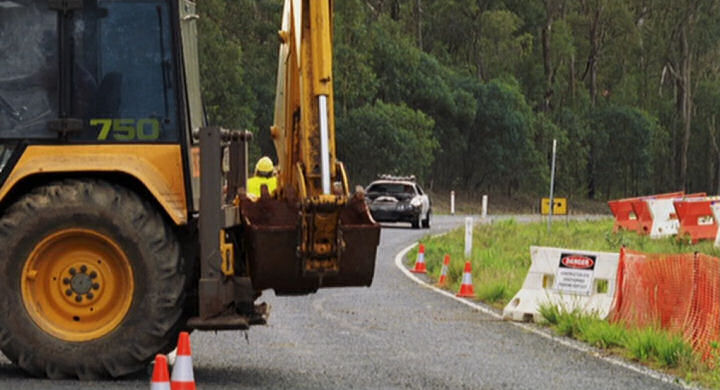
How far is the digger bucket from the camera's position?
1049cm

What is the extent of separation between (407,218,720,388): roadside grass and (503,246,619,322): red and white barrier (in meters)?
0.26

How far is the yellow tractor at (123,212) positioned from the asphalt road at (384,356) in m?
0.47

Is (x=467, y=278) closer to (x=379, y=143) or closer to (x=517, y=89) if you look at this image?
(x=379, y=143)

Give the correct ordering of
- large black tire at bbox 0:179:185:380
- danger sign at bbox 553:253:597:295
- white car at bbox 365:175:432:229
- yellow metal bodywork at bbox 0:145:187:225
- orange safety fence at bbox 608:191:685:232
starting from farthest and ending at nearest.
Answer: white car at bbox 365:175:432:229 < orange safety fence at bbox 608:191:685:232 < danger sign at bbox 553:253:597:295 < yellow metal bodywork at bbox 0:145:187:225 < large black tire at bbox 0:179:185:380

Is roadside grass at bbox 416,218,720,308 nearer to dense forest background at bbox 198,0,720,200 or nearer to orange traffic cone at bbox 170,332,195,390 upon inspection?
orange traffic cone at bbox 170,332,195,390

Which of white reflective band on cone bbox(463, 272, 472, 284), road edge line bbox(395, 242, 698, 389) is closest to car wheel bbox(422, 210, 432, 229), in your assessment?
road edge line bbox(395, 242, 698, 389)

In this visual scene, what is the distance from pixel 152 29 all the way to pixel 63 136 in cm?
102

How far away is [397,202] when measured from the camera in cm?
4128

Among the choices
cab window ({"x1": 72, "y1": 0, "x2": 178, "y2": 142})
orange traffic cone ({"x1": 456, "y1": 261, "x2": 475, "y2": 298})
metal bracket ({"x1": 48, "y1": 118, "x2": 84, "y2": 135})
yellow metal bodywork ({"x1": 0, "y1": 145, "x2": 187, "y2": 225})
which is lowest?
orange traffic cone ({"x1": 456, "y1": 261, "x2": 475, "y2": 298})

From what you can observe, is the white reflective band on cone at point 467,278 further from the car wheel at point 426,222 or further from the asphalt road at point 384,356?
the car wheel at point 426,222

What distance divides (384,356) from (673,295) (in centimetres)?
321

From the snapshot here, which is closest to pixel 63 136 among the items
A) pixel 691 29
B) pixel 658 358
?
pixel 658 358

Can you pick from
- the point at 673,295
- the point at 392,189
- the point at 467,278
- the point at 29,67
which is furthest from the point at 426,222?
the point at 29,67

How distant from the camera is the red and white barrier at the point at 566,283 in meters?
15.5
